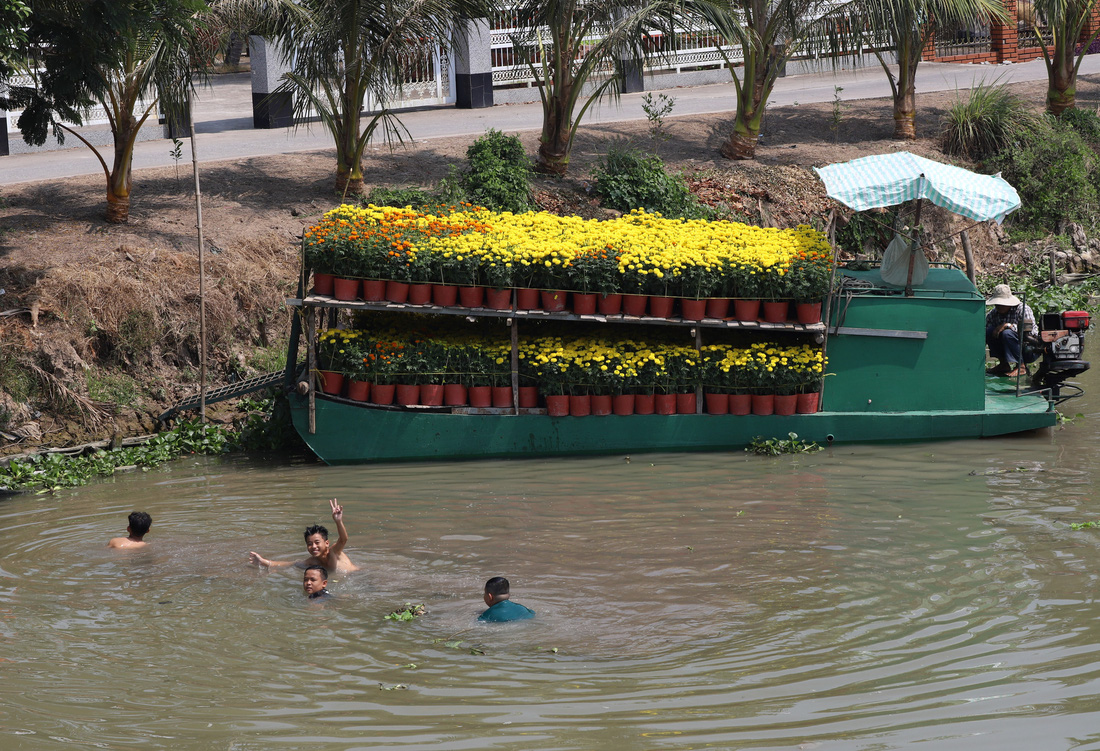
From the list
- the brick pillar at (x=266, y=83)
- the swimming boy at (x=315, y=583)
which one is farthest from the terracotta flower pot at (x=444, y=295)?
the brick pillar at (x=266, y=83)

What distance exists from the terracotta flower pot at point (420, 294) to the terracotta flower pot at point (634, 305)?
2.09 meters

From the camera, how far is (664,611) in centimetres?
798

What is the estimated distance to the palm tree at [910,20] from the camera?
17.4 metres

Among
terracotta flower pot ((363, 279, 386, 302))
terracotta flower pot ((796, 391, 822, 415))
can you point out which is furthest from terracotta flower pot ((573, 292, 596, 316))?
terracotta flower pot ((796, 391, 822, 415))

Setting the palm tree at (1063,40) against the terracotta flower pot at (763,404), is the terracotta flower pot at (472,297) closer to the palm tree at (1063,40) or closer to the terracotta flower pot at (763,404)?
the terracotta flower pot at (763,404)

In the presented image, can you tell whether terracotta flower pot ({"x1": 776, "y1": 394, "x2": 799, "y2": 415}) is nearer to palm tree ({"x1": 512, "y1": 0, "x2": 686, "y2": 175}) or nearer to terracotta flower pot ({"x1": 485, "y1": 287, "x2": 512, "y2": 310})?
terracotta flower pot ({"x1": 485, "y1": 287, "x2": 512, "y2": 310})

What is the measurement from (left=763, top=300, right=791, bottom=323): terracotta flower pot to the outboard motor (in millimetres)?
3176

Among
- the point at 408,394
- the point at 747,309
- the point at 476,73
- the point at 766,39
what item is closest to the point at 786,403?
the point at 747,309

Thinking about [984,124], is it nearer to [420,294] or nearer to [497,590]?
[420,294]

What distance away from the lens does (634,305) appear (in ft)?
38.2

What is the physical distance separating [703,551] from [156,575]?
4.54m

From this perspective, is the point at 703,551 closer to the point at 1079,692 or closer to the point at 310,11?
the point at 1079,692

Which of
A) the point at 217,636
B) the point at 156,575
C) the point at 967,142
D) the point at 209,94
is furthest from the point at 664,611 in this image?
the point at 209,94

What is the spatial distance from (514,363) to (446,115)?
49.1ft
